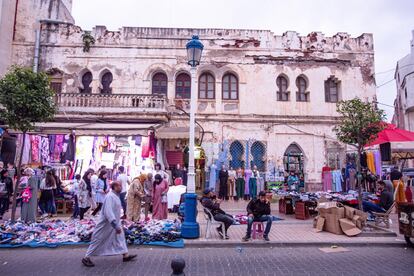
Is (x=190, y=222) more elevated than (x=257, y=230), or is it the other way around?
(x=190, y=222)

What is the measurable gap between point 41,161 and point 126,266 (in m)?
9.65

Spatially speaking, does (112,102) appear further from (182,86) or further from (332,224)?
(332,224)

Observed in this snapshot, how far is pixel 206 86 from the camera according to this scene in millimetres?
19078

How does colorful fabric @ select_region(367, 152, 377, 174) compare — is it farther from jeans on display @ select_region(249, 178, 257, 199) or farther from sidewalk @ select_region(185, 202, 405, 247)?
sidewalk @ select_region(185, 202, 405, 247)

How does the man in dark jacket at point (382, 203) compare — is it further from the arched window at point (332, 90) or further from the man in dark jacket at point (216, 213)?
the arched window at point (332, 90)

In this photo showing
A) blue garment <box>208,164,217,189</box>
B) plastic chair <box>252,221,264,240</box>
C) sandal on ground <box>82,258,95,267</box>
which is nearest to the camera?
sandal on ground <box>82,258,95,267</box>

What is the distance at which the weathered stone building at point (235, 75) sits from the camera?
18.5 m

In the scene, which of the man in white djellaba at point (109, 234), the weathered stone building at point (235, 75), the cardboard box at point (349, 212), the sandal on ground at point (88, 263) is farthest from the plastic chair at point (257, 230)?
the weathered stone building at point (235, 75)

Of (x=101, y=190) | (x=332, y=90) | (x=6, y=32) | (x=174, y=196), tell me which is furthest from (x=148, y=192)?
(x=6, y=32)

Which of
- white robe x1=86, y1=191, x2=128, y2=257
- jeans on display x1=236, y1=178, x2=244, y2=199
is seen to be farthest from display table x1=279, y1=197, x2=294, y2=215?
white robe x1=86, y1=191, x2=128, y2=257

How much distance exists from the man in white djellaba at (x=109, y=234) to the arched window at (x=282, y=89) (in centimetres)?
1504

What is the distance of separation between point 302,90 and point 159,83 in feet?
30.0

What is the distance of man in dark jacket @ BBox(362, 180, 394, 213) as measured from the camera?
10.1 metres

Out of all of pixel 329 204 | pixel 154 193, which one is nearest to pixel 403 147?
pixel 329 204
